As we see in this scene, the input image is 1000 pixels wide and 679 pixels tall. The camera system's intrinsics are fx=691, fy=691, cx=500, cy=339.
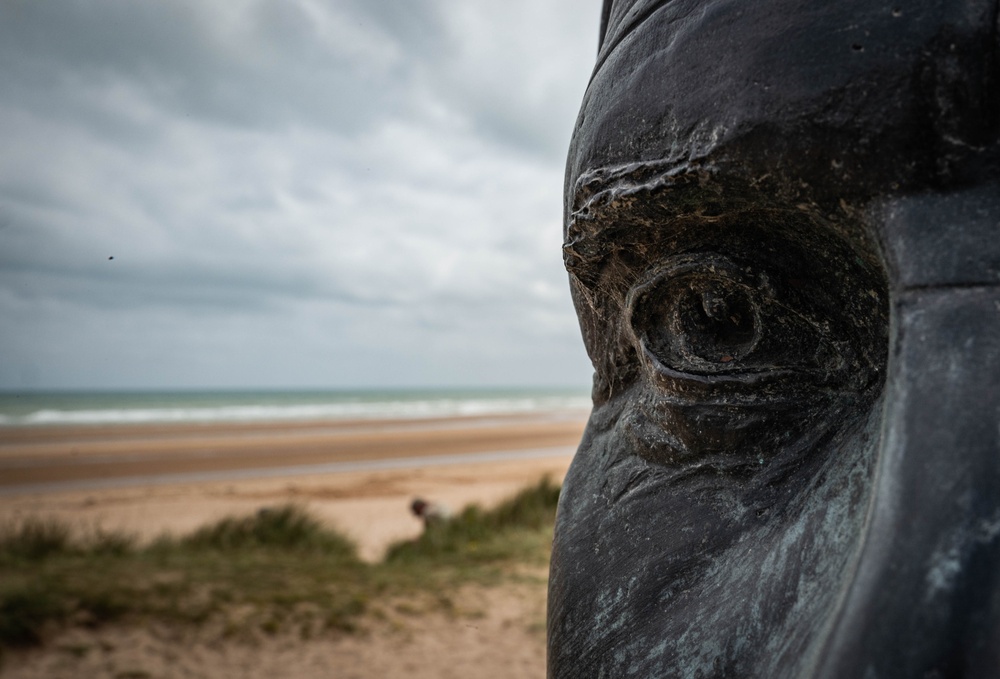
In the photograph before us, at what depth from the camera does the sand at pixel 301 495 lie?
4879 mm

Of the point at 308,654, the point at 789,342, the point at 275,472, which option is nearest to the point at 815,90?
the point at 789,342

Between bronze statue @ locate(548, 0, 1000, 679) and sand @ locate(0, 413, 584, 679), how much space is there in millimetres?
4210

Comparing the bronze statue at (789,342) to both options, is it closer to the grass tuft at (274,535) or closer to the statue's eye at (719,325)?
the statue's eye at (719,325)

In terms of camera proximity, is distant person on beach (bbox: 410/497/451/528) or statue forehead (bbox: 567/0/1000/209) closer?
statue forehead (bbox: 567/0/1000/209)

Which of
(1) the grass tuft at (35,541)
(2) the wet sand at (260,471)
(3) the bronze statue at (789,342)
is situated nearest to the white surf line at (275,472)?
(2) the wet sand at (260,471)

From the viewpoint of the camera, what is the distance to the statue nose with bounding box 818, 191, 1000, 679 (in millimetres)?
655

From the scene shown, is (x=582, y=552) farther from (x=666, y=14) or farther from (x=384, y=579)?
(x=384, y=579)

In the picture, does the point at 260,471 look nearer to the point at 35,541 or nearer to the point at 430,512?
the point at 430,512

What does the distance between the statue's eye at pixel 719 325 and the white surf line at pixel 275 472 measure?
50.1 feet

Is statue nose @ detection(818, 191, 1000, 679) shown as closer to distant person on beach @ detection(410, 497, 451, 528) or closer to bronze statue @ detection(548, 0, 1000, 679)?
bronze statue @ detection(548, 0, 1000, 679)

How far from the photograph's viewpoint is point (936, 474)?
70 centimetres

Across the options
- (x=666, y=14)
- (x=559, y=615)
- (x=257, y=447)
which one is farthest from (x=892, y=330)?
(x=257, y=447)

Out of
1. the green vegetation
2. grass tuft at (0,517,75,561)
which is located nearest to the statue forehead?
Result: the green vegetation

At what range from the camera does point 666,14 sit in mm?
1059
